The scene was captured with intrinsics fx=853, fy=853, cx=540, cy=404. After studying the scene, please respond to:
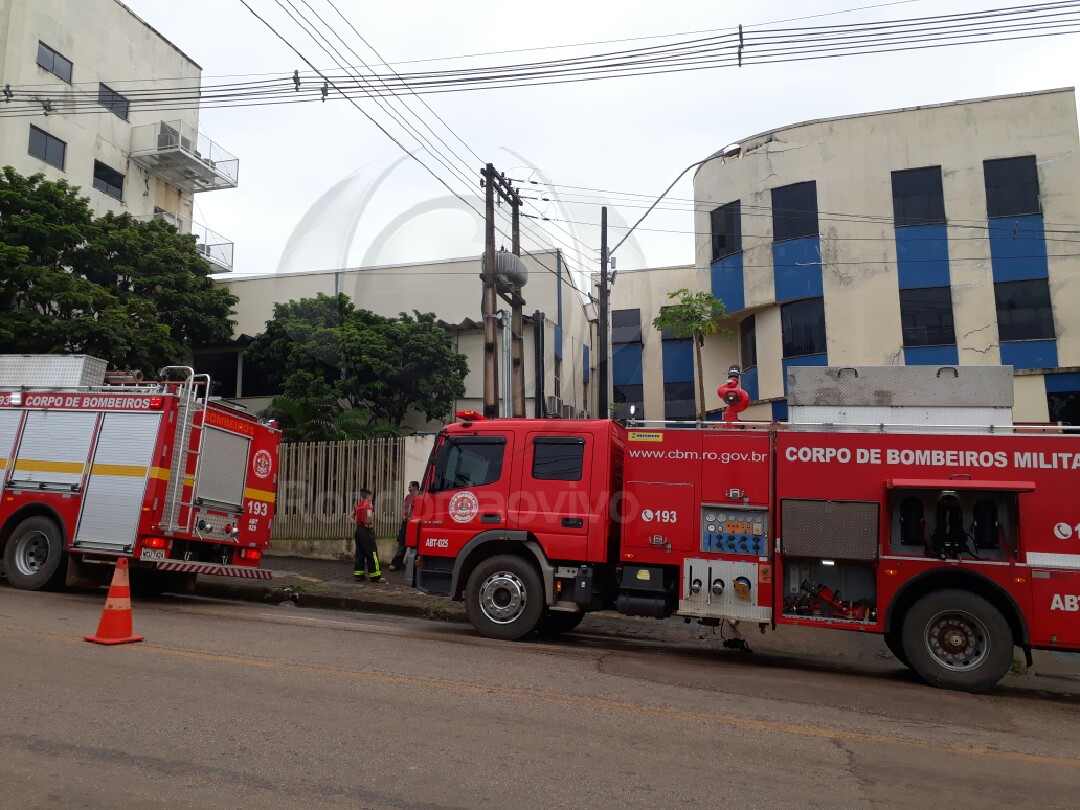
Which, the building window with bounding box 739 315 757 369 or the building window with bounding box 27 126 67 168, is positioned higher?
the building window with bounding box 27 126 67 168

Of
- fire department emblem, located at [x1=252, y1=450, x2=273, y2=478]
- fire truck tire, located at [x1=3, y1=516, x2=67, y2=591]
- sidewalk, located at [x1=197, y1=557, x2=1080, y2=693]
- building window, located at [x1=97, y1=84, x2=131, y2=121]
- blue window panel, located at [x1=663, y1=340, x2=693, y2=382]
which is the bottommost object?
sidewalk, located at [x1=197, y1=557, x2=1080, y2=693]

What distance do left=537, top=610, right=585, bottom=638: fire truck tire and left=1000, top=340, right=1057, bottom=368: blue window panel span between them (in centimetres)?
1671

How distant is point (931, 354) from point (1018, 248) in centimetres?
348

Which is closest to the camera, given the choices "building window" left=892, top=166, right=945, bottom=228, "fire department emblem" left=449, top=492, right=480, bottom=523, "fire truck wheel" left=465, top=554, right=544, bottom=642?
"fire truck wheel" left=465, top=554, right=544, bottom=642

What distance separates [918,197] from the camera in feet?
76.9

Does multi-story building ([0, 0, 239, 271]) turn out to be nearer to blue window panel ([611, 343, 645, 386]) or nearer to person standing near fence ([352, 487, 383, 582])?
blue window panel ([611, 343, 645, 386])

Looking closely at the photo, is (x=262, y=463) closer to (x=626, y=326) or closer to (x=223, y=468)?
(x=223, y=468)

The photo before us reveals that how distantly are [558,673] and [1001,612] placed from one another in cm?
431

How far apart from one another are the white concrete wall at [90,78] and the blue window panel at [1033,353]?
27699mm

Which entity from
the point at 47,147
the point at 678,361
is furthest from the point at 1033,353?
the point at 47,147

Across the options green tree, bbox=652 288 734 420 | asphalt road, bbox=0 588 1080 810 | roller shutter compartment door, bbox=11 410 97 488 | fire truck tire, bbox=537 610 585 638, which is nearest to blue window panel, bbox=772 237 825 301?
green tree, bbox=652 288 734 420

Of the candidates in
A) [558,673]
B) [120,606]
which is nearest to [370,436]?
[120,606]

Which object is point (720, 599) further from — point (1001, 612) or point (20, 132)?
point (20, 132)

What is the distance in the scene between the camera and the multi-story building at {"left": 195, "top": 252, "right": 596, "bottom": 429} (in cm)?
2545
